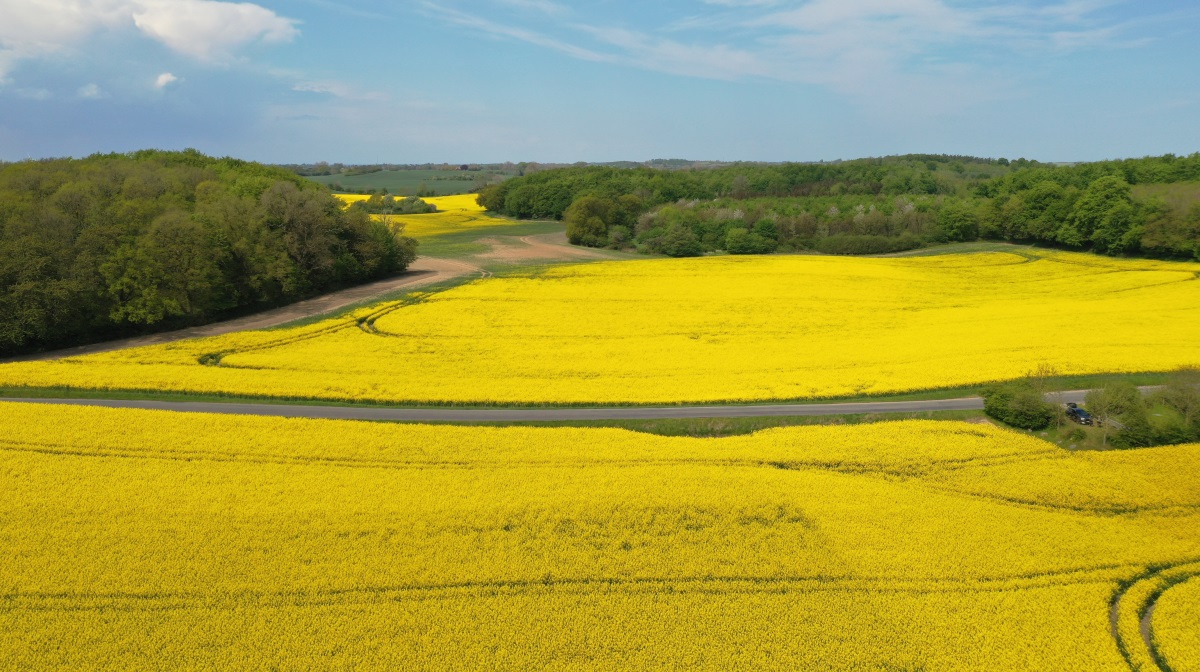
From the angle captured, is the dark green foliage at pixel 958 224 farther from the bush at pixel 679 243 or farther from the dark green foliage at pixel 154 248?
the dark green foliage at pixel 154 248

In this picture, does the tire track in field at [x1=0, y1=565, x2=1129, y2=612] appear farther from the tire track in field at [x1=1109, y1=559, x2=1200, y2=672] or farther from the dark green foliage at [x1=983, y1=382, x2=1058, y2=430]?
the dark green foliage at [x1=983, y1=382, x2=1058, y2=430]

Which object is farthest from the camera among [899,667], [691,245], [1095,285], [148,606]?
[691,245]

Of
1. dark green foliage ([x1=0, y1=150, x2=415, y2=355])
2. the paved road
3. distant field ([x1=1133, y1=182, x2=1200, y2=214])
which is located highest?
distant field ([x1=1133, y1=182, x2=1200, y2=214])

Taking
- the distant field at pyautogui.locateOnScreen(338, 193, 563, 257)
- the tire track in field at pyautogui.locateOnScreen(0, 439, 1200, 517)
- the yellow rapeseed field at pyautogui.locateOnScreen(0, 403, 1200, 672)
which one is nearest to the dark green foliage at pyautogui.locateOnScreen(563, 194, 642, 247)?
the distant field at pyautogui.locateOnScreen(338, 193, 563, 257)

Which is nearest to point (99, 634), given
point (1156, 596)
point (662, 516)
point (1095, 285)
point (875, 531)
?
point (662, 516)

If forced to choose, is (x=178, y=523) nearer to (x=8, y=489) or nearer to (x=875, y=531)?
(x=8, y=489)

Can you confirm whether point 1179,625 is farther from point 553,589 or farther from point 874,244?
point 874,244
